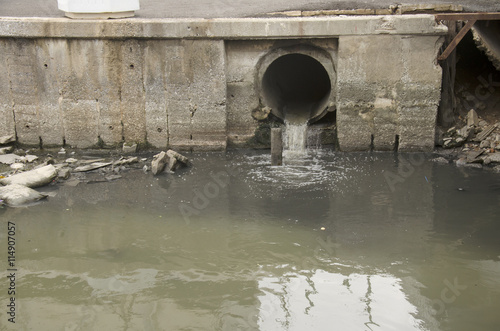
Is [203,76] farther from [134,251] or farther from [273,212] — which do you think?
[134,251]

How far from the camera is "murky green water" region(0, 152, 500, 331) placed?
615cm

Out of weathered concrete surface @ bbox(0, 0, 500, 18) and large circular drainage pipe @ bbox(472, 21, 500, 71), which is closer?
large circular drainage pipe @ bbox(472, 21, 500, 71)

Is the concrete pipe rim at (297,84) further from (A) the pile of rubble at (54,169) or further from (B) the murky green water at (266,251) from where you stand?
(A) the pile of rubble at (54,169)

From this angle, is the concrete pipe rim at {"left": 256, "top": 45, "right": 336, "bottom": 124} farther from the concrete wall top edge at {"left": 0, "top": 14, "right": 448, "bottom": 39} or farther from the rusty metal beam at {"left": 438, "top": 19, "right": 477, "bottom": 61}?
the rusty metal beam at {"left": 438, "top": 19, "right": 477, "bottom": 61}

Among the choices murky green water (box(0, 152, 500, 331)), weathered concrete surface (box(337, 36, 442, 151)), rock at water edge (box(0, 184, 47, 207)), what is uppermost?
weathered concrete surface (box(337, 36, 442, 151))

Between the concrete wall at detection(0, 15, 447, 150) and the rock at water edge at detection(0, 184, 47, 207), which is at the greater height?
the concrete wall at detection(0, 15, 447, 150)

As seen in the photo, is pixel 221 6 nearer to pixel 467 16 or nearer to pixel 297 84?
pixel 297 84

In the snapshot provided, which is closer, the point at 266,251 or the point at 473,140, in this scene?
the point at 266,251

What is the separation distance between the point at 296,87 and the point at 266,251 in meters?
7.68

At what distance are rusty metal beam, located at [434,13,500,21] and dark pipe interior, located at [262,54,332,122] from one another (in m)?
2.92

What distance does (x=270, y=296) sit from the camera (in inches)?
254

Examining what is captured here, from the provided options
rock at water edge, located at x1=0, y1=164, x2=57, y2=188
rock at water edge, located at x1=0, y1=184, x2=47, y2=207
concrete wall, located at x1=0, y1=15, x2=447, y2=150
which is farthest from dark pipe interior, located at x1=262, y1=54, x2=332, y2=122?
rock at water edge, located at x1=0, y1=184, x2=47, y2=207

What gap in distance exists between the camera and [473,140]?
11398 mm

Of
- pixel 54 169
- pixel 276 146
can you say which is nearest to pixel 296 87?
pixel 276 146
